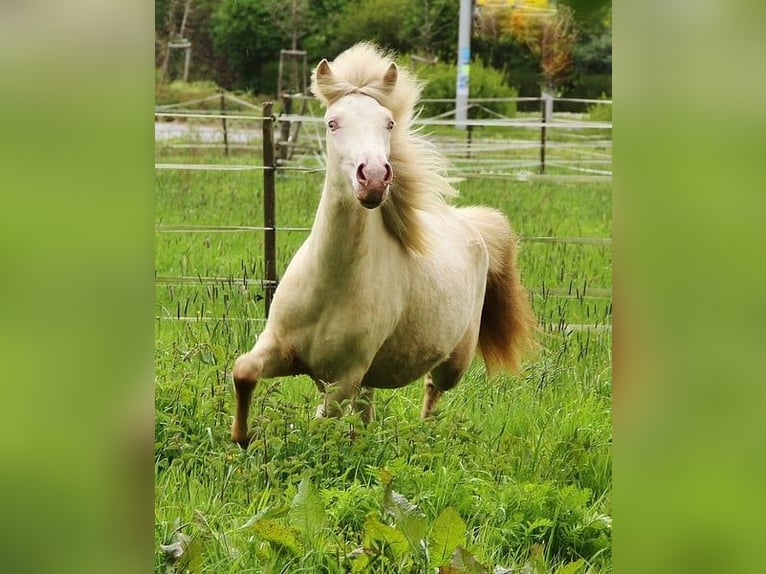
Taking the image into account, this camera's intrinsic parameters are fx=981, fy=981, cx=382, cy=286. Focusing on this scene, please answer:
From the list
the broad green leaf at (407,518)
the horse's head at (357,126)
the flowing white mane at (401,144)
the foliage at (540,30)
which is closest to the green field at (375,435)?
the broad green leaf at (407,518)

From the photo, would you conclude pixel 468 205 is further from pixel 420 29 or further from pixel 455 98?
pixel 420 29

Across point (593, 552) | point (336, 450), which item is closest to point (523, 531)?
point (593, 552)

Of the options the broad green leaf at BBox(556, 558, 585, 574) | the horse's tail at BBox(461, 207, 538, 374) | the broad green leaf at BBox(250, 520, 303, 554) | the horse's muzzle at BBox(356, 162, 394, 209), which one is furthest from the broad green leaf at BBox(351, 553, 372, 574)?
the horse's muzzle at BBox(356, 162, 394, 209)

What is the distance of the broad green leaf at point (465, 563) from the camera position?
→ 6.50 feet

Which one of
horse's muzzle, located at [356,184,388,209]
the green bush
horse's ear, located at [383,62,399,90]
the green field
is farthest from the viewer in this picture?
the green bush

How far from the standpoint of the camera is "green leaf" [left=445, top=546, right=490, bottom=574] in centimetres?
198

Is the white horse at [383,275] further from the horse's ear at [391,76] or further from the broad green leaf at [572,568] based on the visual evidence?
the broad green leaf at [572,568]

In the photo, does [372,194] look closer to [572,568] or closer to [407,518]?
[407,518]

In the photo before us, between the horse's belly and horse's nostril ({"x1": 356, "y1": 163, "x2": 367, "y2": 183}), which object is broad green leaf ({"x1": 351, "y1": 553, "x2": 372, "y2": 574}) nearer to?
the horse's belly

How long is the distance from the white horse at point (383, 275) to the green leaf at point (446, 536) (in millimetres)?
479

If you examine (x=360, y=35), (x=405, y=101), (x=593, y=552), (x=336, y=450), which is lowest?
(x=593, y=552)

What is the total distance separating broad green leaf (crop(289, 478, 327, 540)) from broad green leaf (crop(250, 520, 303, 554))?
29mm
